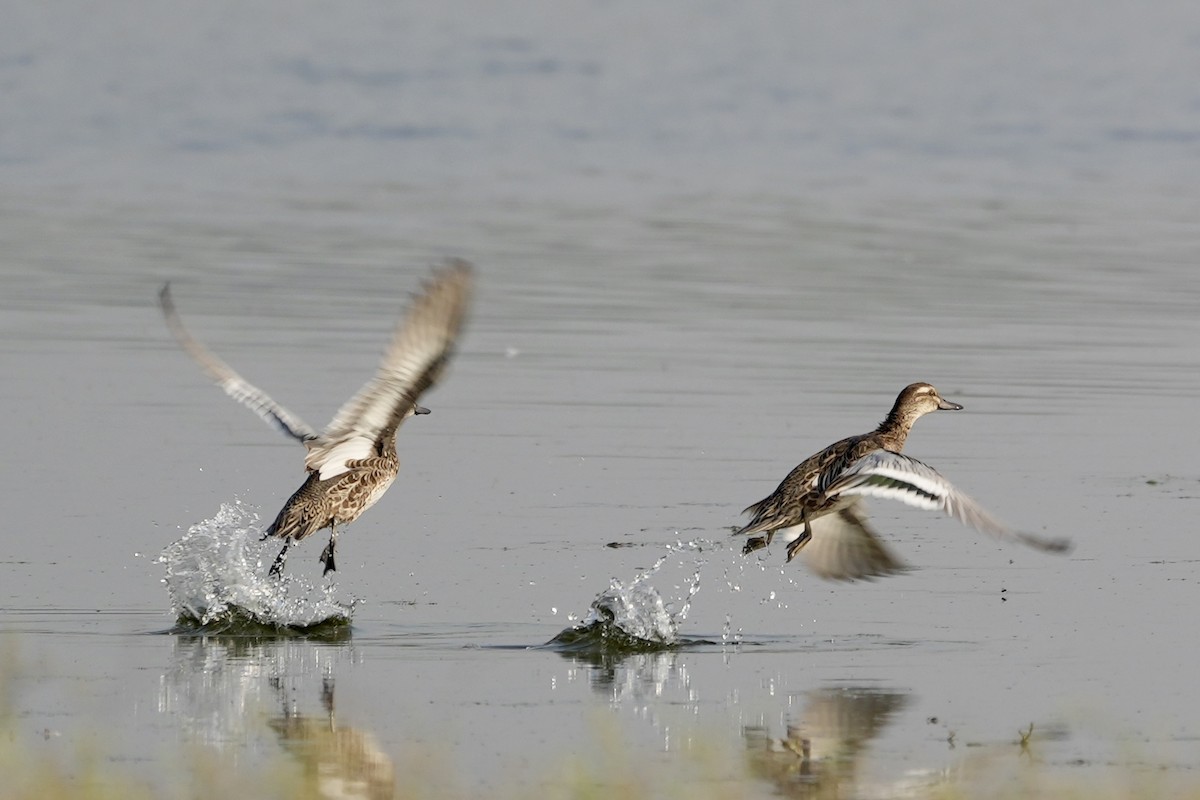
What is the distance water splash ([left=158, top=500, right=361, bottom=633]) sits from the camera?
9852 mm

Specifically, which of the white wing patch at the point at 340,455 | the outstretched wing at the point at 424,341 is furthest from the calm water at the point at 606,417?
the outstretched wing at the point at 424,341

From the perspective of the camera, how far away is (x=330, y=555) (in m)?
10.8

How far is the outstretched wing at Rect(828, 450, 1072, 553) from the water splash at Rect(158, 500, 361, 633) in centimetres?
215

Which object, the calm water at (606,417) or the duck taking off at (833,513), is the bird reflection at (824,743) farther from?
the duck taking off at (833,513)

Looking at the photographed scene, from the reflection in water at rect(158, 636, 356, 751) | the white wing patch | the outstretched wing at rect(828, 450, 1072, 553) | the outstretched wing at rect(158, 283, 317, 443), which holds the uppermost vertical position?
the outstretched wing at rect(158, 283, 317, 443)

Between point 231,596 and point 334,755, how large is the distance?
2.34 m

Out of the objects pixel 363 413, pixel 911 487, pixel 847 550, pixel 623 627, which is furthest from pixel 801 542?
pixel 363 413

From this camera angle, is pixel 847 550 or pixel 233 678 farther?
pixel 847 550

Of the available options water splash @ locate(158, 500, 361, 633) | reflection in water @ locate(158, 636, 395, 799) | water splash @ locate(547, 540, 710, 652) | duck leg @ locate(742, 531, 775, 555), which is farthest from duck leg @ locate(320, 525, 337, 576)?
duck leg @ locate(742, 531, 775, 555)

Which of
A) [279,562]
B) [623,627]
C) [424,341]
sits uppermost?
[424,341]

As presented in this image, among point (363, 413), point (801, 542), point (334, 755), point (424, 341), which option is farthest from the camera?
point (363, 413)

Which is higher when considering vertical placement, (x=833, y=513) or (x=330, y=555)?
(x=833, y=513)

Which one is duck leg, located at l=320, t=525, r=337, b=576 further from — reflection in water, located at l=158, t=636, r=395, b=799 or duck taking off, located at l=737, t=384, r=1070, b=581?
duck taking off, located at l=737, t=384, r=1070, b=581

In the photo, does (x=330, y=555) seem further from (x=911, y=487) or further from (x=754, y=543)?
(x=911, y=487)
